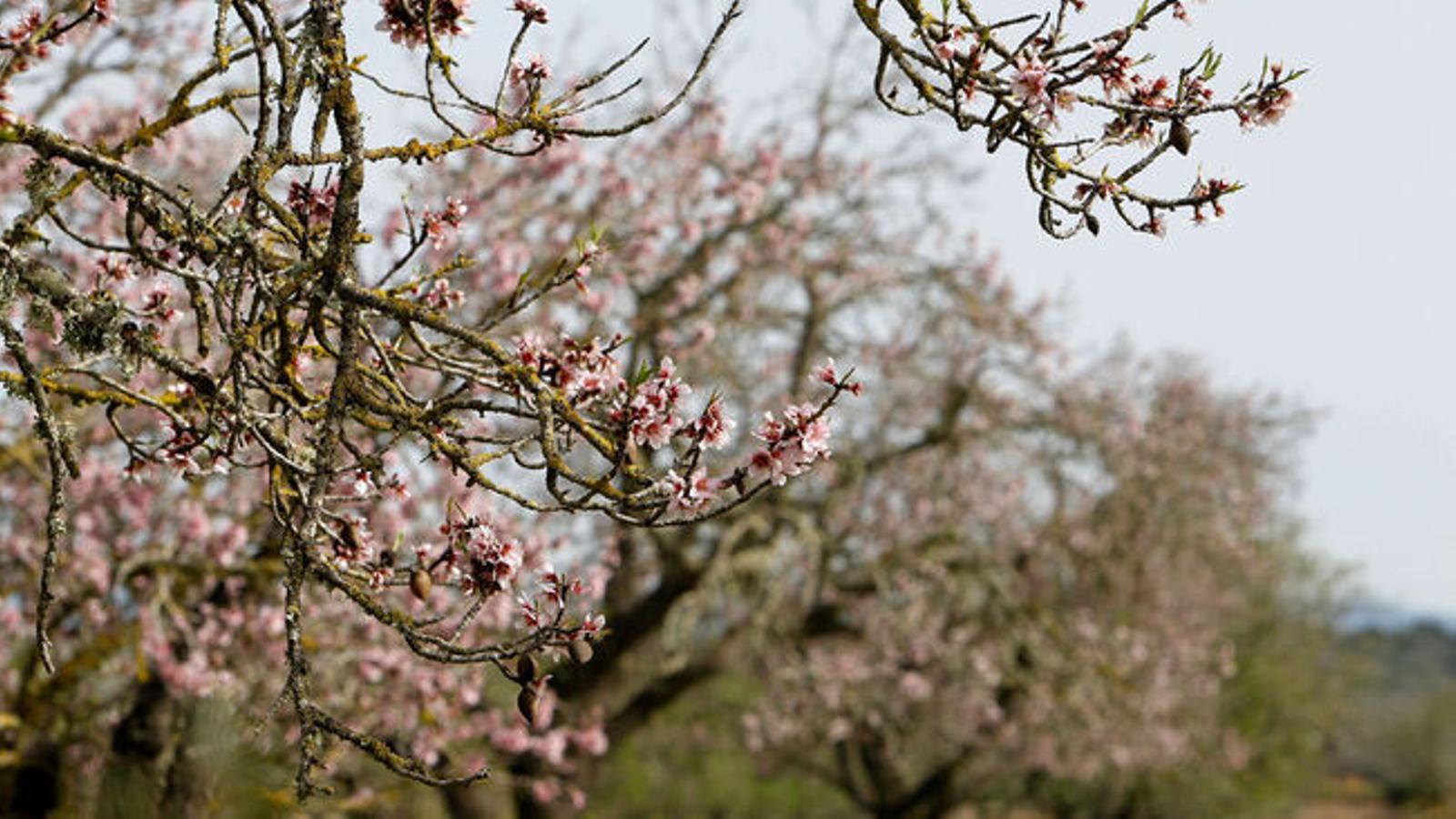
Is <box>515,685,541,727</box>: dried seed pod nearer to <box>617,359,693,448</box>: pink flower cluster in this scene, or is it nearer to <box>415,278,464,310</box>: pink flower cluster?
<box>617,359,693,448</box>: pink flower cluster

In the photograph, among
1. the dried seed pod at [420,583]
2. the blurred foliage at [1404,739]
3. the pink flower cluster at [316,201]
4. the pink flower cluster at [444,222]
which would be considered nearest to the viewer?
the dried seed pod at [420,583]

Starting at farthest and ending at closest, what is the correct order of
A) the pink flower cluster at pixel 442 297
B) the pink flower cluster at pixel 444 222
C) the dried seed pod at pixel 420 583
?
the pink flower cluster at pixel 442 297 < the pink flower cluster at pixel 444 222 < the dried seed pod at pixel 420 583

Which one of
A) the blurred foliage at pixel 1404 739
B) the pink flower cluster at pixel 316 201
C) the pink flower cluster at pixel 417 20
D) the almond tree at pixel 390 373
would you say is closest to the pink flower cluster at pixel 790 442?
the almond tree at pixel 390 373

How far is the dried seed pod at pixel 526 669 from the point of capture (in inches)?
123

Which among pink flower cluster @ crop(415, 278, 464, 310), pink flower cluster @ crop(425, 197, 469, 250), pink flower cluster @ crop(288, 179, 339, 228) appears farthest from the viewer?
pink flower cluster @ crop(415, 278, 464, 310)

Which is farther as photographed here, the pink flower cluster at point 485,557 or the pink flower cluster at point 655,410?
the pink flower cluster at point 485,557

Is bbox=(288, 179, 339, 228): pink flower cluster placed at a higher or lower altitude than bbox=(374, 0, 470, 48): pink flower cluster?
lower

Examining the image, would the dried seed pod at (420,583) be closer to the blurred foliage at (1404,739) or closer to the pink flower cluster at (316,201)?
the pink flower cluster at (316,201)

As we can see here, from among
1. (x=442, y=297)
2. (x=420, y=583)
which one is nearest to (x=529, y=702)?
(x=420, y=583)

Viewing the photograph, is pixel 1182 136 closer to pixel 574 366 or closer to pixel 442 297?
pixel 574 366

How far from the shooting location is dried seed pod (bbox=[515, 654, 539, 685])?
10.3ft

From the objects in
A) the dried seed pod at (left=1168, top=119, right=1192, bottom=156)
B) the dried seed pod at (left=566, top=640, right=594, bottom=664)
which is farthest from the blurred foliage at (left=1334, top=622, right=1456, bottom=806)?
the dried seed pod at (left=566, top=640, right=594, bottom=664)

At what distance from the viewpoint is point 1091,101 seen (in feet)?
10.9

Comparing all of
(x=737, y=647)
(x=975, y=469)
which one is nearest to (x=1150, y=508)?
(x=975, y=469)
